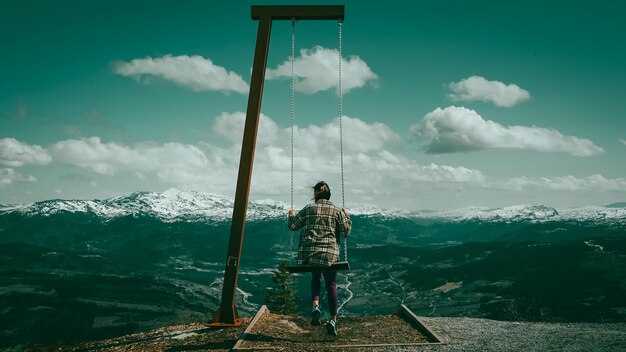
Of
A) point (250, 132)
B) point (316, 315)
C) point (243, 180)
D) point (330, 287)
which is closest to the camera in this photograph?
point (330, 287)

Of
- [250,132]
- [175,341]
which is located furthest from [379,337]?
[250,132]

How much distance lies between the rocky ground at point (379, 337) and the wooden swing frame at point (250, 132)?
2.71 feet

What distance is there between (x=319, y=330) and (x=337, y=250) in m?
2.97

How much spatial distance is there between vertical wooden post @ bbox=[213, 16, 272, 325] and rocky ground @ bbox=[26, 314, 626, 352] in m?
0.62

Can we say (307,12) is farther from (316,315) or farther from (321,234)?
(316,315)

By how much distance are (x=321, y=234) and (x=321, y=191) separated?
990mm

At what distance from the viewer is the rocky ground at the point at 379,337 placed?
357 inches

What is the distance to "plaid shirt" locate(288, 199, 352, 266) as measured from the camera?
927 cm

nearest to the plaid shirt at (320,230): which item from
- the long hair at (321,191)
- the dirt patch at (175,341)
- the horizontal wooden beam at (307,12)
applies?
the long hair at (321,191)

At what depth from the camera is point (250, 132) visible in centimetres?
1171

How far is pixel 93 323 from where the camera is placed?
578 feet

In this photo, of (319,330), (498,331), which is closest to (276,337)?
(319,330)

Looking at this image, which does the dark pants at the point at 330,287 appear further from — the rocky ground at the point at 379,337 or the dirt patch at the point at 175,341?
the dirt patch at the point at 175,341

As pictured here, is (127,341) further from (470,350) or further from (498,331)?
(498,331)
